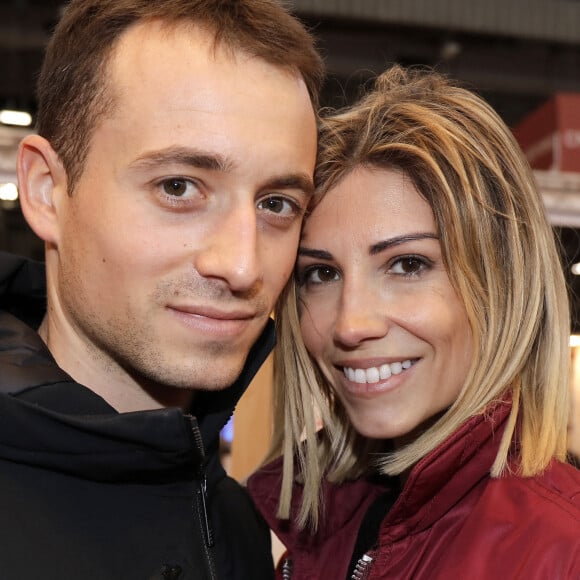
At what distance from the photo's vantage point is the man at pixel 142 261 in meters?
1.39

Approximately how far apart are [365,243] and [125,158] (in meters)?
0.52

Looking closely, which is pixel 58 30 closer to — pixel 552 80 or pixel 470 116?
pixel 470 116

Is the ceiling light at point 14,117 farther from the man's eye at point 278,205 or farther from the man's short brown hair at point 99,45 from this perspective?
the man's eye at point 278,205

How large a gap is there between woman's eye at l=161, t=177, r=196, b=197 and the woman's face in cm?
39

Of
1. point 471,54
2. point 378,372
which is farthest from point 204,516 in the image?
point 471,54

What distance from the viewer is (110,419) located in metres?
1.35

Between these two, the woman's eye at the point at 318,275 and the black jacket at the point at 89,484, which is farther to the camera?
the woman's eye at the point at 318,275

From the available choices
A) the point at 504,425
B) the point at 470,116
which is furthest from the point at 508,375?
the point at 470,116

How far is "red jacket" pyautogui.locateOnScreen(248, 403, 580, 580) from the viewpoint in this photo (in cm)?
138

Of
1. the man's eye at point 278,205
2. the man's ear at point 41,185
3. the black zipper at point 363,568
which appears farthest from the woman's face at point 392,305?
the man's ear at point 41,185

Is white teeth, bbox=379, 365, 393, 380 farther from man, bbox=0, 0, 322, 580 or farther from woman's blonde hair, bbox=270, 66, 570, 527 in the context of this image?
man, bbox=0, 0, 322, 580

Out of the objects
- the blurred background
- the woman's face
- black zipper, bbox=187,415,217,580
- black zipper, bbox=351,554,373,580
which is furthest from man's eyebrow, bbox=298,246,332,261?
the blurred background

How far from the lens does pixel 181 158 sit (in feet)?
4.83

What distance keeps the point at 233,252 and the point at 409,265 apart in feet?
1.41
